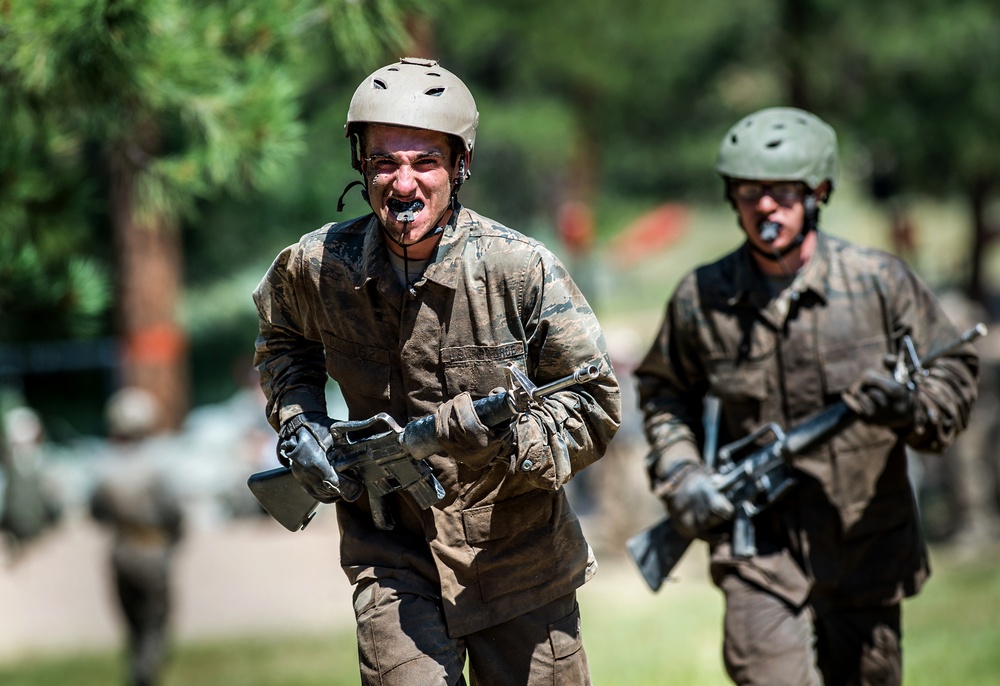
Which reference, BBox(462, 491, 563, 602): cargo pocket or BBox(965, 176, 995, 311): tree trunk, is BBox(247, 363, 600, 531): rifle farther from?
BBox(965, 176, 995, 311): tree trunk

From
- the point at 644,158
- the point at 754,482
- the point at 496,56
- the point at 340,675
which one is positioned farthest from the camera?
the point at 644,158

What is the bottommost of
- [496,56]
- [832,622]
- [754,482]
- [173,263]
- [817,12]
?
[832,622]

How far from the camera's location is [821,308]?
5688 millimetres

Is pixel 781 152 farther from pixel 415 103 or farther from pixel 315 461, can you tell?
pixel 315 461

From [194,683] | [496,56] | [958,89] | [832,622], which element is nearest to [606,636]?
[194,683]

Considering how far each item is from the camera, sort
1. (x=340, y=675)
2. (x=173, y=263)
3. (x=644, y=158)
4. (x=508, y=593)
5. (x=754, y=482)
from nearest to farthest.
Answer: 1. (x=508, y=593)
2. (x=754, y=482)
3. (x=340, y=675)
4. (x=173, y=263)
5. (x=644, y=158)

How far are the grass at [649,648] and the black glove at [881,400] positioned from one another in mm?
3205

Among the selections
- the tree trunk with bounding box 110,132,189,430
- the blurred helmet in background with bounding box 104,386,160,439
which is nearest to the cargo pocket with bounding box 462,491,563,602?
the blurred helmet in background with bounding box 104,386,160,439

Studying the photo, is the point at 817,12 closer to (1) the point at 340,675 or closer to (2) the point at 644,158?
(2) the point at 644,158

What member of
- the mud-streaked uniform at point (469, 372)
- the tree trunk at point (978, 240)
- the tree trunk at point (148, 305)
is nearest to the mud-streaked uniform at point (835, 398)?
the mud-streaked uniform at point (469, 372)

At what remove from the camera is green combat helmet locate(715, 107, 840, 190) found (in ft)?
18.9

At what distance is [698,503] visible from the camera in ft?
Result: 18.5

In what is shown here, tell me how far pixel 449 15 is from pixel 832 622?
12.4 meters

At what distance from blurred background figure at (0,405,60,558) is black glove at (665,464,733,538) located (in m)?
10.4
